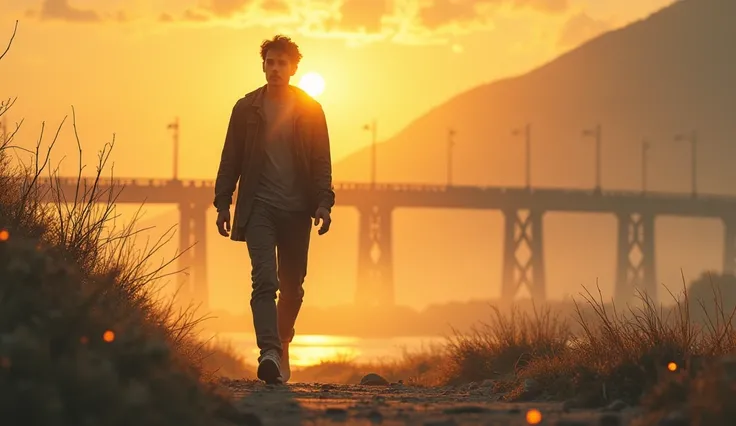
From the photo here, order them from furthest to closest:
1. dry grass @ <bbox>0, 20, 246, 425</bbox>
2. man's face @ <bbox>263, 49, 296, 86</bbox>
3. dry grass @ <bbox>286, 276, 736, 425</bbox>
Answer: man's face @ <bbox>263, 49, 296, 86</bbox> → dry grass @ <bbox>286, 276, 736, 425</bbox> → dry grass @ <bbox>0, 20, 246, 425</bbox>

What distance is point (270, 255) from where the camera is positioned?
9.65 m

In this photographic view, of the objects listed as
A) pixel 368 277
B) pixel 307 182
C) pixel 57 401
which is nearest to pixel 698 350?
pixel 307 182

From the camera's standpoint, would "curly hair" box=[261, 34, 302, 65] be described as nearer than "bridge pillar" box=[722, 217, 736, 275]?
Yes

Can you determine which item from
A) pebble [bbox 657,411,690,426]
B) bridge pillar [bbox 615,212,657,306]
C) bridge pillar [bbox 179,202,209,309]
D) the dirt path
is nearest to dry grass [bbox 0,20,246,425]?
the dirt path

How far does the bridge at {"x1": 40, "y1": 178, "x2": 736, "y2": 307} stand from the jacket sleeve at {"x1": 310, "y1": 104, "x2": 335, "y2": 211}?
3625 inches

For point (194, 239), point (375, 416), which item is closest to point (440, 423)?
point (375, 416)

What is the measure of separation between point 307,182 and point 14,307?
3.97m

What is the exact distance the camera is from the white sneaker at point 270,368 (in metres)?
9.48

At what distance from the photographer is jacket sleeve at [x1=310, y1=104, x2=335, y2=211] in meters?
9.73

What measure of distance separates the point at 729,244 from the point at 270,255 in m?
104

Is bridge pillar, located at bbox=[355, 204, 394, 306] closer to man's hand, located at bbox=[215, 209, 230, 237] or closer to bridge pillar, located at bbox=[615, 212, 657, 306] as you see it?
bridge pillar, located at bbox=[615, 212, 657, 306]

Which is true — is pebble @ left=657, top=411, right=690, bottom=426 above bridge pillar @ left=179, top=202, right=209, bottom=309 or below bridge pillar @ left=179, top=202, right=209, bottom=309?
below

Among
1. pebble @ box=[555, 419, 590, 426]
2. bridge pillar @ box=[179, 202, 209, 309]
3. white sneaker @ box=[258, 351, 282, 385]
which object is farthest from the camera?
bridge pillar @ box=[179, 202, 209, 309]

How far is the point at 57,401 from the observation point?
5.27 meters
